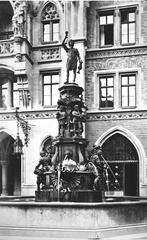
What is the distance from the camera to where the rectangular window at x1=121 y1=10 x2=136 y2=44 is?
2638 centimetres

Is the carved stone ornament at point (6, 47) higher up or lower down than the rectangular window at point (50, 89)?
higher up

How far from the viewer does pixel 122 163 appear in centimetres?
2561

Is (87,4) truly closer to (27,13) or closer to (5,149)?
(27,13)

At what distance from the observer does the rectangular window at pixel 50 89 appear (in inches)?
1061

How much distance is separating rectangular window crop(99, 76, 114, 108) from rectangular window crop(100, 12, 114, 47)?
85.1 inches

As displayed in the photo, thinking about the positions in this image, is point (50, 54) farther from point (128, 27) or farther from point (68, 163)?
point (68, 163)

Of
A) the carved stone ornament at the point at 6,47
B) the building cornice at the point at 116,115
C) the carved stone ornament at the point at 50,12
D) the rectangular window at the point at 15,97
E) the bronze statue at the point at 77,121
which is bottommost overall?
the bronze statue at the point at 77,121

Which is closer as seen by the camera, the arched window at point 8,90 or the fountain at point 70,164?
the fountain at point 70,164

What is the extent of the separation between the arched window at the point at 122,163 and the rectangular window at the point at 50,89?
410 cm

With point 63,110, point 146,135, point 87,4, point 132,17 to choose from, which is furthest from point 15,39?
point 63,110

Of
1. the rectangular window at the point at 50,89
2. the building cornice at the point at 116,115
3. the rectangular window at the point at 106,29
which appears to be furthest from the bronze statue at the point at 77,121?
the rectangular window at the point at 106,29

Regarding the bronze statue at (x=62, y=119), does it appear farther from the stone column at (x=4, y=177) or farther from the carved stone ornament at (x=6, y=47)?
the stone column at (x=4, y=177)

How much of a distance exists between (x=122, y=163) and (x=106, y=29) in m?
7.98

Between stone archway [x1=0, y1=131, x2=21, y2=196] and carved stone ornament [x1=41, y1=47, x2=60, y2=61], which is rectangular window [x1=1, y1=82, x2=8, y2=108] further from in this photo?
carved stone ornament [x1=41, y1=47, x2=60, y2=61]
